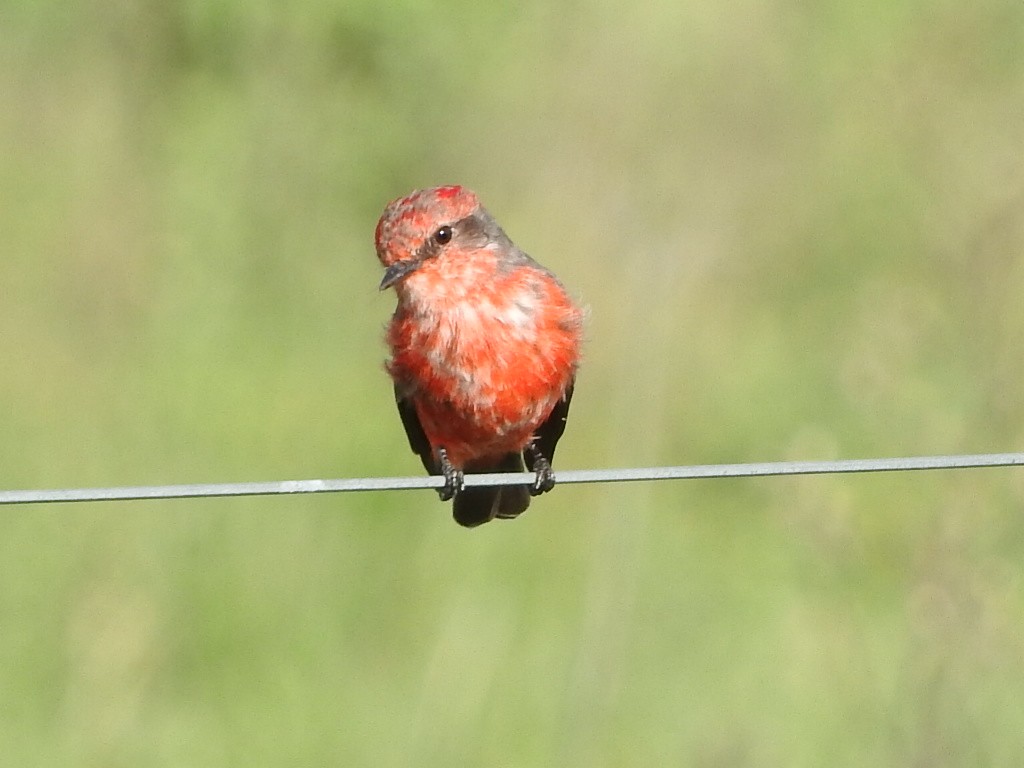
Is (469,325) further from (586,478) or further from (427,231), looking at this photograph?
(586,478)

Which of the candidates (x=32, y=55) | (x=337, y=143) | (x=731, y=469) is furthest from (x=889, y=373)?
(x=32, y=55)

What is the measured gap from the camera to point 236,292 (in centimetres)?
690

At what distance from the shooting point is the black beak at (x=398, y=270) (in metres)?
4.71

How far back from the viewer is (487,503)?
5.36m

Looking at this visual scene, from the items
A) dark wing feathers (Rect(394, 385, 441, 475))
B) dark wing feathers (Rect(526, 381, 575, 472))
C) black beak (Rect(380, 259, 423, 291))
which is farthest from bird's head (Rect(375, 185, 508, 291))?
dark wing feathers (Rect(526, 381, 575, 472))

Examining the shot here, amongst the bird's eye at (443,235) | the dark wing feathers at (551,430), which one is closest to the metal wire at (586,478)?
the bird's eye at (443,235)

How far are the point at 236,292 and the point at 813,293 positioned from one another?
7.62ft

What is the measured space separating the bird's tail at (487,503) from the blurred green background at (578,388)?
1.17ft

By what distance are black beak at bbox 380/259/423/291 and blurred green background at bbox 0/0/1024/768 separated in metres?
0.74

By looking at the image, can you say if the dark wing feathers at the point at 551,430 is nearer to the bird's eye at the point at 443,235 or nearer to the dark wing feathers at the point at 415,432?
the dark wing feathers at the point at 415,432

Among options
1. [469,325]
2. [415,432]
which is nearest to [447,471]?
[415,432]

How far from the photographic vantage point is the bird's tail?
17.5 ft

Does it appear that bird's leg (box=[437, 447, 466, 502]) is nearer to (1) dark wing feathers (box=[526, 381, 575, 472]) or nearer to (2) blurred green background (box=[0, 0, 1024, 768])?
(1) dark wing feathers (box=[526, 381, 575, 472])

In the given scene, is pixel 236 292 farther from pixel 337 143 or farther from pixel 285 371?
pixel 337 143
